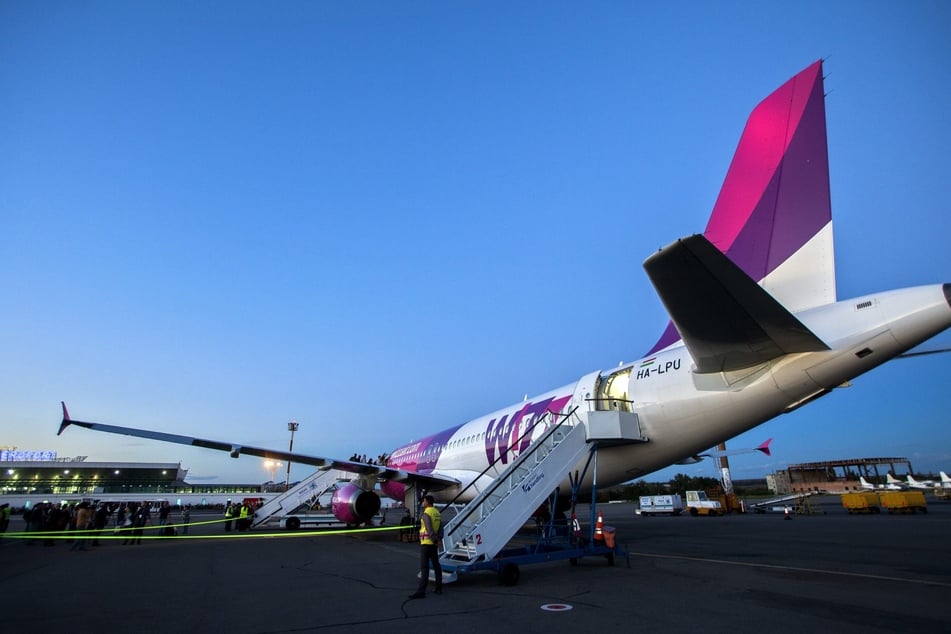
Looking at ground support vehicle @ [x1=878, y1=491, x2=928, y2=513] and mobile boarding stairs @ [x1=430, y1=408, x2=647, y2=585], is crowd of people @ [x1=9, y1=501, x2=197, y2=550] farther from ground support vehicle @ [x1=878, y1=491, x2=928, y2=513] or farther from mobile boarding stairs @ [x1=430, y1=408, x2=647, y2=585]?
ground support vehicle @ [x1=878, y1=491, x2=928, y2=513]

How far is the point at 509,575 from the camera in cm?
777

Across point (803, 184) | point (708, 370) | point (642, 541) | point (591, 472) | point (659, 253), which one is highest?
point (803, 184)

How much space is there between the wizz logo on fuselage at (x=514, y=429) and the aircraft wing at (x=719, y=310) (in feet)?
19.2

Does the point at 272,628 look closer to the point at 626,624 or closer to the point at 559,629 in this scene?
the point at 559,629

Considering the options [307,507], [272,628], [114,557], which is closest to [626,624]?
[272,628]

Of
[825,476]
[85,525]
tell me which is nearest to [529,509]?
[85,525]

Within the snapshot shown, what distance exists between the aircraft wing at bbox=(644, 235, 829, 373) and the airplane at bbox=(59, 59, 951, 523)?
19 mm

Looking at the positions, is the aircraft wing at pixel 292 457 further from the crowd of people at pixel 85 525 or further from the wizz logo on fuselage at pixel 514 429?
the crowd of people at pixel 85 525

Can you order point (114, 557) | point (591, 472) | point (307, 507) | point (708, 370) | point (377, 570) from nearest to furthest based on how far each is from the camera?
1. point (708, 370)
2. point (377, 570)
3. point (591, 472)
4. point (114, 557)
5. point (307, 507)

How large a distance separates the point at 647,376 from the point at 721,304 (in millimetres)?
4402

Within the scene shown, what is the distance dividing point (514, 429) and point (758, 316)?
942 centimetres

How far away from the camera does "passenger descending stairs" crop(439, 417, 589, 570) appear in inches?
320

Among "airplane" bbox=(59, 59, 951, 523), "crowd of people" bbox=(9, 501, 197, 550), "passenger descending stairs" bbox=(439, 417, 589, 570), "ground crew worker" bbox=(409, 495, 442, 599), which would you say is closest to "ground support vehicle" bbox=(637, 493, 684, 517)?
"airplane" bbox=(59, 59, 951, 523)

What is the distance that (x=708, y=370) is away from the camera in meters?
8.27
